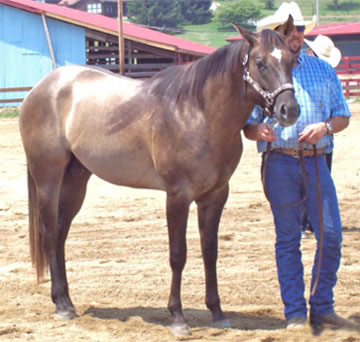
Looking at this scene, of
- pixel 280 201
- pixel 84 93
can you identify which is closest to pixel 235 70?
pixel 280 201

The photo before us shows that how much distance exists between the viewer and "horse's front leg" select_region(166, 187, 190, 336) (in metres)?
4.64

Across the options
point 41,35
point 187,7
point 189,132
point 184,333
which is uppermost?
point 189,132

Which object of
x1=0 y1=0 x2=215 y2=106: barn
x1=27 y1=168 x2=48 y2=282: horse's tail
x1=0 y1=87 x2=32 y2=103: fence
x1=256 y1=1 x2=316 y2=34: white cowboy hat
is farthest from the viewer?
x1=0 y1=0 x2=215 y2=106: barn

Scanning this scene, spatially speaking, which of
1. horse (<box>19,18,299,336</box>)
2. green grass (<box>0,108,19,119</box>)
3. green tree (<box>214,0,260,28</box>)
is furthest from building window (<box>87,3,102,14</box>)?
horse (<box>19,18,299,336</box>)

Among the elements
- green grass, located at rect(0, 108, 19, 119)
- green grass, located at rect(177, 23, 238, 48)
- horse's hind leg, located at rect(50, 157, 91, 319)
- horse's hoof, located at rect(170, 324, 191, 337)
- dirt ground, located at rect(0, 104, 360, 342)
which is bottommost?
green grass, located at rect(177, 23, 238, 48)

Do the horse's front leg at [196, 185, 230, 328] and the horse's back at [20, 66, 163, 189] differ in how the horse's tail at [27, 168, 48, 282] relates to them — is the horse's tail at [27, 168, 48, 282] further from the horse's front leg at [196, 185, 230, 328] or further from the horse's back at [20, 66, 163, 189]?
the horse's front leg at [196, 185, 230, 328]

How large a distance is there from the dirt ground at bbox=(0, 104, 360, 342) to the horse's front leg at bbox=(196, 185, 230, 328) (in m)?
0.12

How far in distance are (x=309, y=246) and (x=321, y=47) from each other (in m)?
2.03

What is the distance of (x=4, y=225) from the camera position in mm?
7898

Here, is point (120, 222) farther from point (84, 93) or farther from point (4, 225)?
point (84, 93)

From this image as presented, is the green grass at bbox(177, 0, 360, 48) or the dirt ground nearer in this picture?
the dirt ground

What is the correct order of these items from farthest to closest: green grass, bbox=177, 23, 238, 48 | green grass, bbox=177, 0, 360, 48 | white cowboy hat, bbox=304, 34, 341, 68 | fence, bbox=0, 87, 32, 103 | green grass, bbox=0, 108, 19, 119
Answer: green grass, bbox=177, 0, 360, 48
green grass, bbox=177, 23, 238, 48
fence, bbox=0, 87, 32, 103
green grass, bbox=0, 108, 19, 119
white cowboy hat, bbox=304, 34, 341, 68

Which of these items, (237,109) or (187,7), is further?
(187,7)

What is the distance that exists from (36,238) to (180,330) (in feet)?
5.26
